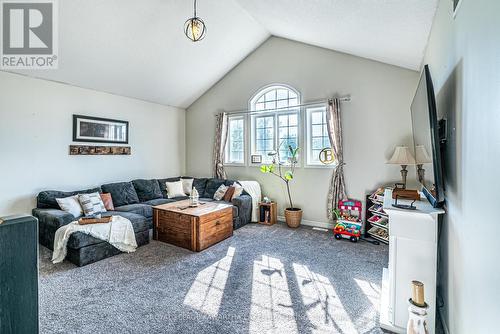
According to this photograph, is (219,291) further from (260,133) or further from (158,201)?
(260,133)

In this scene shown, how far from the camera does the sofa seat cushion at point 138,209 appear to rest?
423 centimetres

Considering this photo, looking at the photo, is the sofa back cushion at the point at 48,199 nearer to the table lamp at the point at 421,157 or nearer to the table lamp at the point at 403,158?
the table lamp at the point at 421,157

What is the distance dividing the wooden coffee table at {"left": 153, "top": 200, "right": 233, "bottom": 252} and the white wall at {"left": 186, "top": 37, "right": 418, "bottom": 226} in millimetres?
1688

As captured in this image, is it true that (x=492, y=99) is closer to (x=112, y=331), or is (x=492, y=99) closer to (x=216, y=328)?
(x=216, y=328)

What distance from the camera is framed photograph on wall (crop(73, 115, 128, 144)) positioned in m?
4.44

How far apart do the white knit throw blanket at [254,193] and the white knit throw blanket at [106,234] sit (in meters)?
2.31

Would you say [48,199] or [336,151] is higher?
[336,151]

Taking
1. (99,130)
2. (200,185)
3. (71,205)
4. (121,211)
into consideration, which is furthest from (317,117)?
(71,205)

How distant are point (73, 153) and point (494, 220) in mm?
5379

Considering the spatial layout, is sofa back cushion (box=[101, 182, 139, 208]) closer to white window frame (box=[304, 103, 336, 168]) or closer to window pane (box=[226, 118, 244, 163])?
window pane (box=[226, 118, 244, 163])

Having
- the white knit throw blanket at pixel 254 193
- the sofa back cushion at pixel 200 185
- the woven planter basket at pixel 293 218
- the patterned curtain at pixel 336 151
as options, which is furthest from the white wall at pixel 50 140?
the patterned curtain at pixel 336 151

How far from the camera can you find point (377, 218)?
3980 mm

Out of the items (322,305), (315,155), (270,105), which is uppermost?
(270,105)

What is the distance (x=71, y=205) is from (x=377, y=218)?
4.79 m
